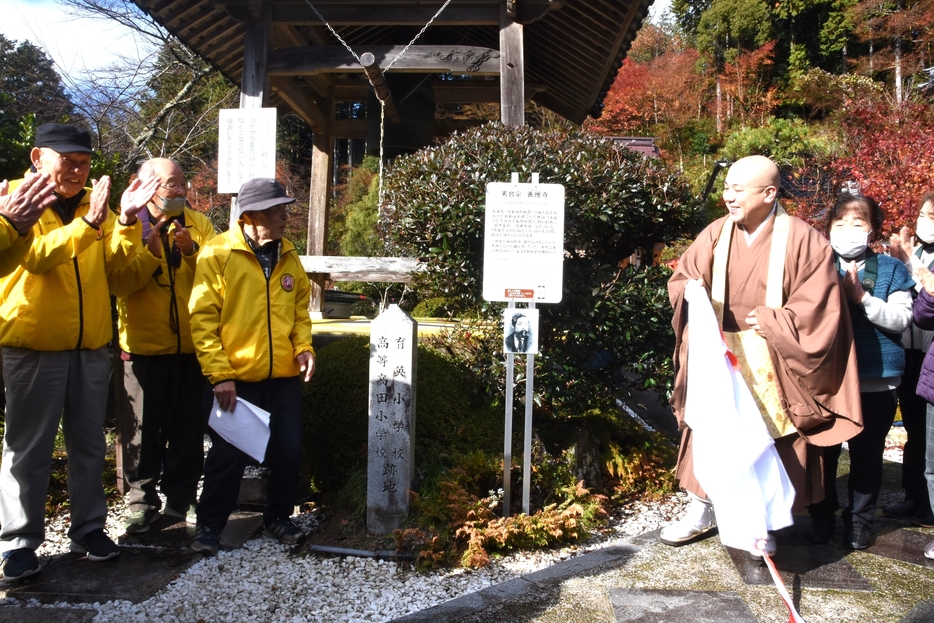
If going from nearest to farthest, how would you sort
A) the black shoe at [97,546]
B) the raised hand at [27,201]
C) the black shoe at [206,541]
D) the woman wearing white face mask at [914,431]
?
the raised hand at [27,201]
the black shoe at [97,546]
the black shoe at [206,541]
the woman wearing white face mask at [914,431]

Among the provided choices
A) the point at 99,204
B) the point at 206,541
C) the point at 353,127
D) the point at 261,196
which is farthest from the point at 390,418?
the point at 353,127

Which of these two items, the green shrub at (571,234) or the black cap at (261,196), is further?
the green shrub at (571,234)

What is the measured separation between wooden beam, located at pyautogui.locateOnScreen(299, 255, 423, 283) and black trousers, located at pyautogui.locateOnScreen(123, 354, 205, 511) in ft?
5.82

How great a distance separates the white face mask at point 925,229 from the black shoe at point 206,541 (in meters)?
4.16

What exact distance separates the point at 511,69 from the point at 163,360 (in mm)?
3908

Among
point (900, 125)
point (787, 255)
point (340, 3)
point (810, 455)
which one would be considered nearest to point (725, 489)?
point (810, 455)

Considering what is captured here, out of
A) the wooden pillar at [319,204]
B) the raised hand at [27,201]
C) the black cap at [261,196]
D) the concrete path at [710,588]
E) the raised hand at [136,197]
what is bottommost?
the concrete path at [710,588]

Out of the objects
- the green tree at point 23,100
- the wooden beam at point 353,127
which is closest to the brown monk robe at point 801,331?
the green tree at point 23,100

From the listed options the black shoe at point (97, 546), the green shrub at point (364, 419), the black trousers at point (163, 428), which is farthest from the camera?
the green shrub at point (364, 419)

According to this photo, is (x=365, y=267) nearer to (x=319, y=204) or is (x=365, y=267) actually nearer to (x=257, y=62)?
(x=257, y=62)

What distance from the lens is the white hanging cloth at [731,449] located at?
3070mm

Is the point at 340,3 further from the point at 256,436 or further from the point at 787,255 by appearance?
the point at 787,255

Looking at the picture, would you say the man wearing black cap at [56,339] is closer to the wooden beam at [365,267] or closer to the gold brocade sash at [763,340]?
the wooden beam at [365,267]

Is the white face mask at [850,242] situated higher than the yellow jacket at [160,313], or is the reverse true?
the white face mask at [850,242]
